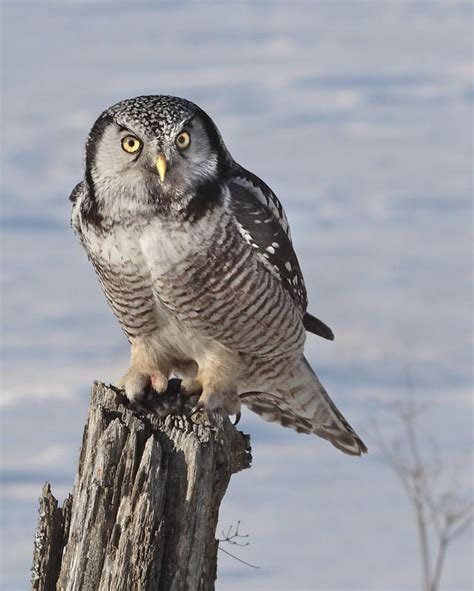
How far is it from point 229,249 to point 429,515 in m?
4.10

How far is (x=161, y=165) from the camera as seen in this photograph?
526cm

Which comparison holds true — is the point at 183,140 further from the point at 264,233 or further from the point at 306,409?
the point at 306,409

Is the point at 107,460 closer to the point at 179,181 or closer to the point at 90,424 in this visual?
the point at 90,424

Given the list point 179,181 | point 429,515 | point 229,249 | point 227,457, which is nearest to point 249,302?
point 229,249

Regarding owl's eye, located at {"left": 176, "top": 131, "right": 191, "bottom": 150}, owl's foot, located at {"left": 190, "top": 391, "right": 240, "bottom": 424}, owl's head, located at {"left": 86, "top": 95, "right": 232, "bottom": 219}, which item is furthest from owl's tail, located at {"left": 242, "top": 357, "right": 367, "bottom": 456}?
owl's eye, located at {"left": 176, "top": 131, "right": 191, "bottom": 150}

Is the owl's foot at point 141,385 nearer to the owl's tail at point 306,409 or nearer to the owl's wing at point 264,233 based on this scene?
the owl's wing at point 264,233

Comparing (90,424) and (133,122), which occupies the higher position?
(133,122)

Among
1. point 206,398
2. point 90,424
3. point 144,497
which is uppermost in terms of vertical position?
point 206,398

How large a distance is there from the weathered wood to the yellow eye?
1.32 metres

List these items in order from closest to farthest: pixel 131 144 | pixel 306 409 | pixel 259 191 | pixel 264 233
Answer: pixel 131 144, pixel 264 233, pixel 259 191, pixel 306 409

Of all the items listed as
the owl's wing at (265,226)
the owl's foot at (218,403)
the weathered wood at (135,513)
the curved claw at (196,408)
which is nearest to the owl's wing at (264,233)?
the owl's wing at (265,226)

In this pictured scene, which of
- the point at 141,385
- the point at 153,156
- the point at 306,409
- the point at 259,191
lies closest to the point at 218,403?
the point at 141,385

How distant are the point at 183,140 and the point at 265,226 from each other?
1.96 feet

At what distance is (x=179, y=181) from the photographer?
548 centimetres
